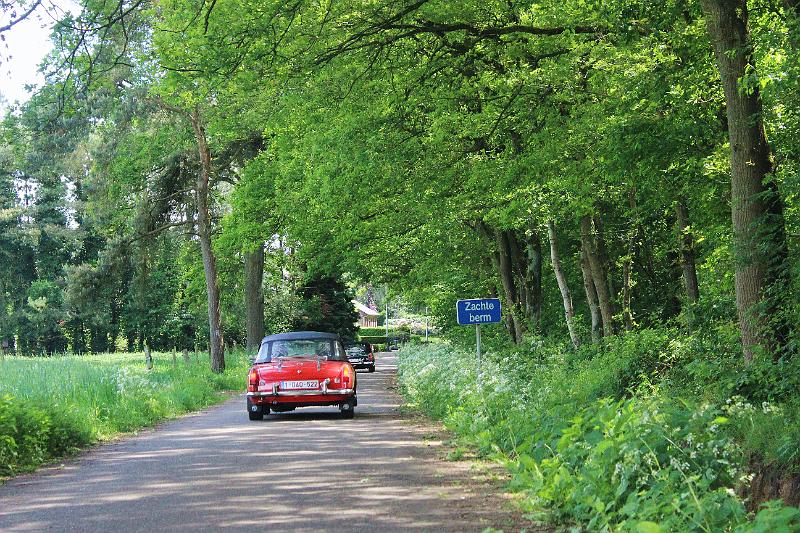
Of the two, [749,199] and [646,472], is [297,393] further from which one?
[646,472]

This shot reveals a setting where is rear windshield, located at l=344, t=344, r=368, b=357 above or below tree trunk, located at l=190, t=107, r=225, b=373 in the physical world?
below

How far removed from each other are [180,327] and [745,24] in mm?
62937

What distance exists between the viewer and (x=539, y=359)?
24.1m

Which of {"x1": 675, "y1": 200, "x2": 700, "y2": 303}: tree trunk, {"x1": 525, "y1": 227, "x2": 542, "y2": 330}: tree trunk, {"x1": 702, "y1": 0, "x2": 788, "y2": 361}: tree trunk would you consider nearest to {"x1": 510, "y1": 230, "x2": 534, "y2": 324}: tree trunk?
{"x1": 525, "y1": 227, "x2": 542, "y2": 330}: tree trunk

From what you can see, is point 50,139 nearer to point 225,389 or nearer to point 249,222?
point 249,222

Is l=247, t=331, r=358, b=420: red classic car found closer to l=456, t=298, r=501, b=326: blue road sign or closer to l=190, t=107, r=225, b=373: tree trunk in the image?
l=456, t=298, r=501, b=326: blue road sign

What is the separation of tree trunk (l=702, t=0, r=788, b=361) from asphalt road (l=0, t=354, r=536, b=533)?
15.1 ft

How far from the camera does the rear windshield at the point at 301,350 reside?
2203 centimetres

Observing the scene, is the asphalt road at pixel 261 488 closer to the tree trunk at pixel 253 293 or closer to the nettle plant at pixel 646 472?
the nettle plant at pixel 646 472

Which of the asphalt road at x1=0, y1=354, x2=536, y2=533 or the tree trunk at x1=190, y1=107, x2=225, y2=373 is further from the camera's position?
the tree trunk at x1=190, y1=107, x2=225, y2=373

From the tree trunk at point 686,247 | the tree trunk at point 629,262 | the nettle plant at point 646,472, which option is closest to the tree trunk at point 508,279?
the tree trunk at point 629,262

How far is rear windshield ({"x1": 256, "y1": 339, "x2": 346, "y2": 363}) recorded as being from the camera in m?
22.0

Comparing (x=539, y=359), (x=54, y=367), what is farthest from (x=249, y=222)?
(x=539, y=359)

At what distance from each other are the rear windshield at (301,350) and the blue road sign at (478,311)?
2548 millimetres
